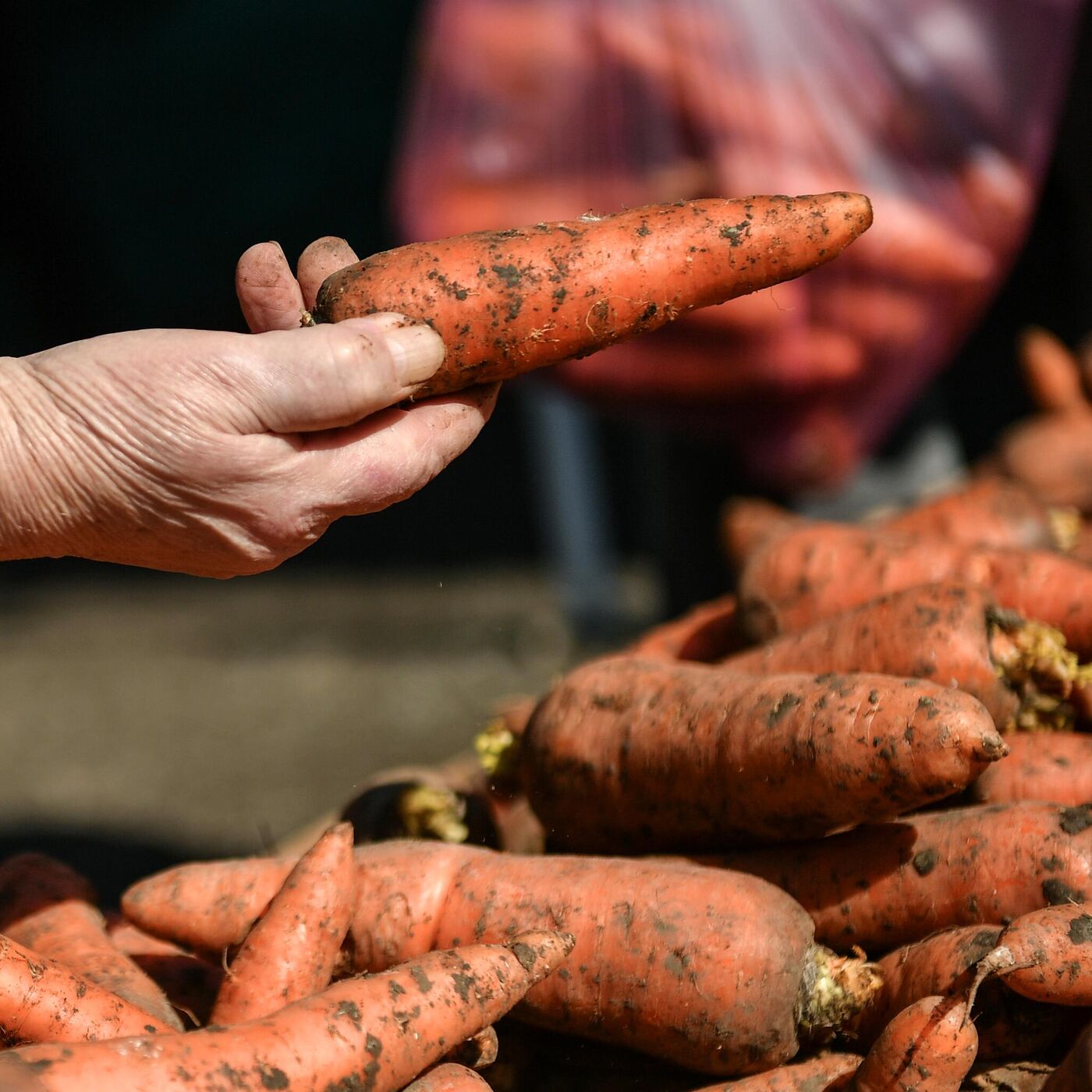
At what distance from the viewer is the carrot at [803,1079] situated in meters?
1.71

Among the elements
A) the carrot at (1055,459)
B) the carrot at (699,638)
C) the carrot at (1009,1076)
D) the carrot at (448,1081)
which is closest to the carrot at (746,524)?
the carrot at (699,638)

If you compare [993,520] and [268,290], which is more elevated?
[268,290]

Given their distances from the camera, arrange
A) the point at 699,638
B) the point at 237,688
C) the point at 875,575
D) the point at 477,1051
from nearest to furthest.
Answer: the point at 477,1051, the point at 875,575, the point at 699,638, the point at 237,688

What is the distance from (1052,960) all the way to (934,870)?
1.00ft

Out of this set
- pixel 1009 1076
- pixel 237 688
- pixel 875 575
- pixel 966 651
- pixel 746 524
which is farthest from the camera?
pixel 237 688

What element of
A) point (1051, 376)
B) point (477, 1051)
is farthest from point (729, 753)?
point (1051, 376)

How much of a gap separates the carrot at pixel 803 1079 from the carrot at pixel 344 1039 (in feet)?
1.03

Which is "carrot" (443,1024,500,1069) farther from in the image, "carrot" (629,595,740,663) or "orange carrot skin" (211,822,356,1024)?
"carrot" (629,595,740,663)

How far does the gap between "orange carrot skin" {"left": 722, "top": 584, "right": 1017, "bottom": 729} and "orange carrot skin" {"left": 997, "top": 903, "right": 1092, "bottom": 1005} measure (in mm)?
464

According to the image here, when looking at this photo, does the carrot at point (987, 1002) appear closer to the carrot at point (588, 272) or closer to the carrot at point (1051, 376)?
the carrot at point (588, 272)

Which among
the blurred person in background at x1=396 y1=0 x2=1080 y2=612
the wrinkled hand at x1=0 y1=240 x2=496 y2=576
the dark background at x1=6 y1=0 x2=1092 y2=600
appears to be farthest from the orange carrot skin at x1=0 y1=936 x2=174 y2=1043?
the dark background at x1=6 y1=0 x2=1092 y2=600

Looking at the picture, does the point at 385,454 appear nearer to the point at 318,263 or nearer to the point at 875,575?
the point at 318,263

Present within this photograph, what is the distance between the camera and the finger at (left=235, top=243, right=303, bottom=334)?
1.90m

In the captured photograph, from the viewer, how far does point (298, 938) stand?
1805 mm
